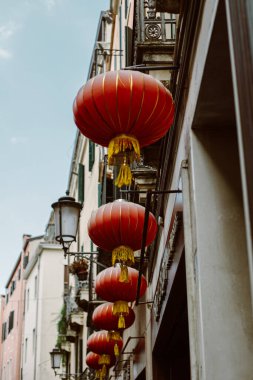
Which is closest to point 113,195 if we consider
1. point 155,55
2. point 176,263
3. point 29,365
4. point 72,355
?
point 155,55

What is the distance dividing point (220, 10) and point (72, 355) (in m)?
28.9

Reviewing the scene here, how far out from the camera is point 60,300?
37250 millimetres

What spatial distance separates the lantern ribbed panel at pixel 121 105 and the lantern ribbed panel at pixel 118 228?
261 cm

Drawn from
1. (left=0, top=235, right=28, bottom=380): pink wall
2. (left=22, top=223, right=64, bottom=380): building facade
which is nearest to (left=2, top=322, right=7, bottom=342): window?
(left=0, top=235, right=28, bottom=380): pink wall

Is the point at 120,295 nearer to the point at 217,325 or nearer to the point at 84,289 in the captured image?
the point at 217,325

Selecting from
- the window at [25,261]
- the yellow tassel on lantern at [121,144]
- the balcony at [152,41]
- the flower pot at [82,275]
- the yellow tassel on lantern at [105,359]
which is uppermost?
the window at [25,261]

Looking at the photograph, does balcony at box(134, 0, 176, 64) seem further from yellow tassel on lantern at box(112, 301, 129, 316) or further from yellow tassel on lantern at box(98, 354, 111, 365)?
yellow tassel on lantern at box(98, 354, 111, 365)

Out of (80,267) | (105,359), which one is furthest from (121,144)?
(80,267)

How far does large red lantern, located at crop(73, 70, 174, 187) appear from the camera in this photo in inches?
219

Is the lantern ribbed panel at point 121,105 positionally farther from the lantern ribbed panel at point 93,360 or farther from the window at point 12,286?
the window at point 12,286

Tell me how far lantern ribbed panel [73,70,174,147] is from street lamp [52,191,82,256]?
15.7ft

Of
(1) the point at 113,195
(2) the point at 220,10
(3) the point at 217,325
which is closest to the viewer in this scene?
(2) the point at 220,10

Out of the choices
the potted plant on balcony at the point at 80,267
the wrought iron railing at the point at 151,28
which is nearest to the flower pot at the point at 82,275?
the potted plant on balcony at the point at 80,267

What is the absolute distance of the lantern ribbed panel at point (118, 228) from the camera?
27.2 ft
